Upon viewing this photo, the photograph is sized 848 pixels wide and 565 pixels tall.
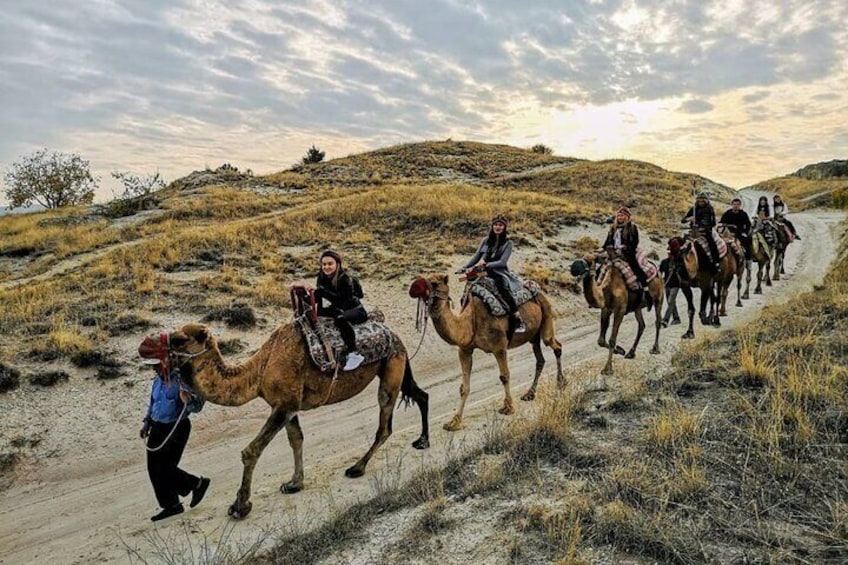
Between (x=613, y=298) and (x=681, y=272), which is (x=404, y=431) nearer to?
(x=613, y=298)

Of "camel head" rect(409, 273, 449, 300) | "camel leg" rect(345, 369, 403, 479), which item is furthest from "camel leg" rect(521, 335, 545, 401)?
"camel leg" rect(345, 369, 403, 479)

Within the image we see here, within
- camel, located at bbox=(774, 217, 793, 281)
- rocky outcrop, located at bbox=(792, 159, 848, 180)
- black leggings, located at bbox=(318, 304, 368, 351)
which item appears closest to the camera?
black leggings, located at bbox=(318, 304, 368, 351)

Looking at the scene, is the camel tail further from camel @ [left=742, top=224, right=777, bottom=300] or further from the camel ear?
camel @ [left=742, top=224, right=777, bottom=300]

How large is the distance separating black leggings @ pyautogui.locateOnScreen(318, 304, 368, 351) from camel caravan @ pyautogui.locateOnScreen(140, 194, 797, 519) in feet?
0.04

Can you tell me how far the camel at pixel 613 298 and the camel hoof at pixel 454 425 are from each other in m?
3.15

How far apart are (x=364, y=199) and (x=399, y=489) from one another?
28400 mm

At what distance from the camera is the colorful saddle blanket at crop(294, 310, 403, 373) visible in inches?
261

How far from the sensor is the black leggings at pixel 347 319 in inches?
272

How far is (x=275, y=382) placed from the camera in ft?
20.9

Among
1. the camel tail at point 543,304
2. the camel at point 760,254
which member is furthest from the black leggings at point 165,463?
the camel at point 760,254

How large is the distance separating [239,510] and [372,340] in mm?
2453

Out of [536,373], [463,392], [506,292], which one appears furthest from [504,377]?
[506,292]

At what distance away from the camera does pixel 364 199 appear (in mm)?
33531

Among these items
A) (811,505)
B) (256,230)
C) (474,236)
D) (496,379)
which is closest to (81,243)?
(256,230)
